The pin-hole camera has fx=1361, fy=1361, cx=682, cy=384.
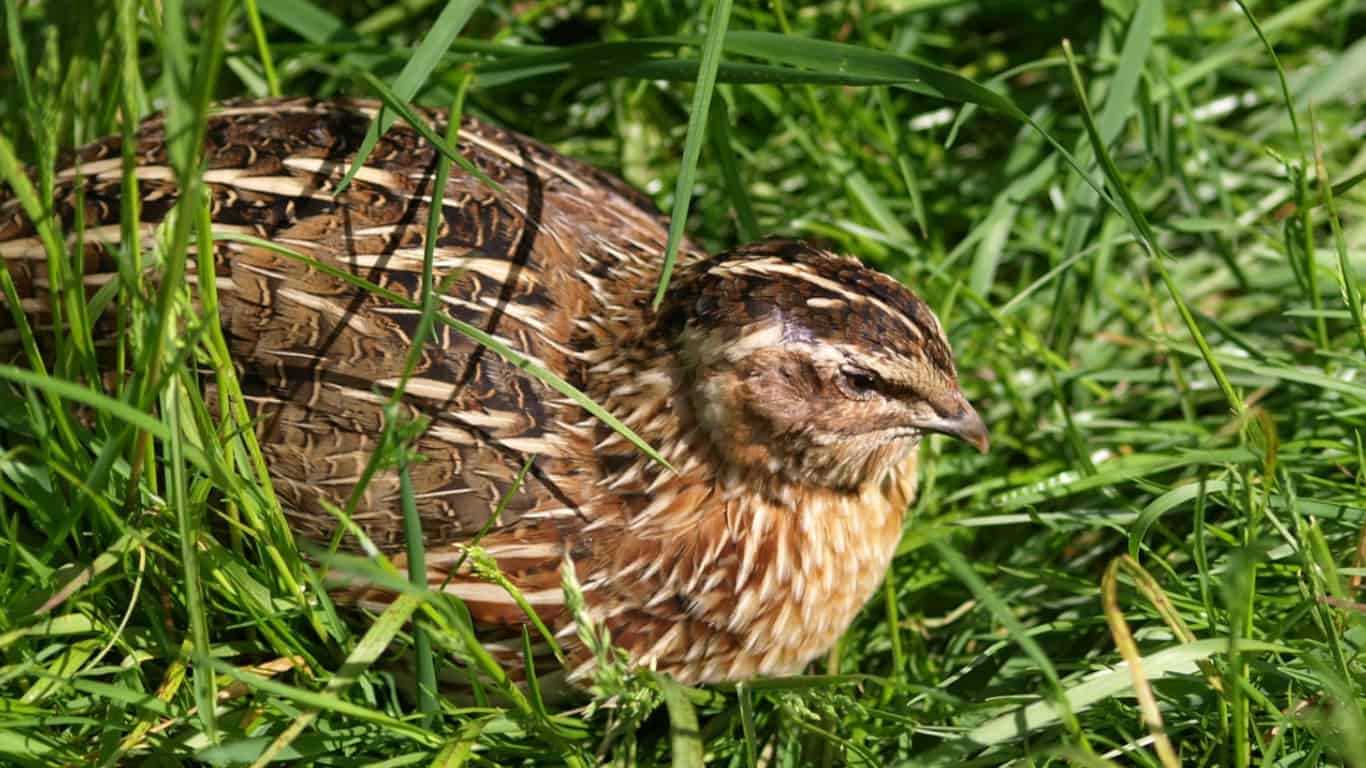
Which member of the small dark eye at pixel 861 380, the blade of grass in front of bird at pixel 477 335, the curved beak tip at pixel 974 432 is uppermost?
the blade of grass in front of bird at pixel 477 335

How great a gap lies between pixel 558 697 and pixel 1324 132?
9.90 feet

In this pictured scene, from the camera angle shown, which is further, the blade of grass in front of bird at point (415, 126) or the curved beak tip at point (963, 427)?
the curved beak tip at point (963, 427)

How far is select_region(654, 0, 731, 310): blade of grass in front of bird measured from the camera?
268cm

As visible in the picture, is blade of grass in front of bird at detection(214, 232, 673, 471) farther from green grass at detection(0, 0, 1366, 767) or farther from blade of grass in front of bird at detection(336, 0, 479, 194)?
blade of grass in front of bird at detection(336, 0, 479, 194)

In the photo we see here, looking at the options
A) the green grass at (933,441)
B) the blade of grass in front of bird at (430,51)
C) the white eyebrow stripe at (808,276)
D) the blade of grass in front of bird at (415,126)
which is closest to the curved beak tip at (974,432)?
the white eyebrow stripe at (808,276)

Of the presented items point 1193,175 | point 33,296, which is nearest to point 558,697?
point 33,296

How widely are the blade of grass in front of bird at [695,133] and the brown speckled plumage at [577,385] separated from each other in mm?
192

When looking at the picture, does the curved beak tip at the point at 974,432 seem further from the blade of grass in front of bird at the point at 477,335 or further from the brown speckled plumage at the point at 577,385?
the blade of grass in front of bird at the point at 477,335

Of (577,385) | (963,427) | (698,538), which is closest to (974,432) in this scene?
(963,427)

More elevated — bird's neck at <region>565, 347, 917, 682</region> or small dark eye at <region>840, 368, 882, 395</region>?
small dark eye at <region>840, 368, 882, 395</region>

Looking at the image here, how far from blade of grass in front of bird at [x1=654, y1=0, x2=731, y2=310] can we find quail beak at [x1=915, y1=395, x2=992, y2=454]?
641 mm

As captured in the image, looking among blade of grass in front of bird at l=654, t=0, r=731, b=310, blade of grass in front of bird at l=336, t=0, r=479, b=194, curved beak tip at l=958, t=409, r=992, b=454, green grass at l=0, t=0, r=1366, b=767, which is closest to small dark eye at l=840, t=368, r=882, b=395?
curved beak tip at l=958, t=409, r=992, b=454

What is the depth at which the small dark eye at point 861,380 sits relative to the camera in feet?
9.06

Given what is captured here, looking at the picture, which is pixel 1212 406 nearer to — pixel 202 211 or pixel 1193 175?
pixel 1193 175
